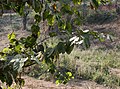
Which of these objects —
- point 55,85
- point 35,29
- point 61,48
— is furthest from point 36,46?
point 55,85

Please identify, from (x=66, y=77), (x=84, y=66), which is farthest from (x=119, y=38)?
(x=66, y=77)

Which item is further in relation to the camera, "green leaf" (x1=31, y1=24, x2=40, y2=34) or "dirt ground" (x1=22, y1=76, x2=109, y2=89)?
"dirt ground" (x1=22, y1=76, x2=109, y2=89)

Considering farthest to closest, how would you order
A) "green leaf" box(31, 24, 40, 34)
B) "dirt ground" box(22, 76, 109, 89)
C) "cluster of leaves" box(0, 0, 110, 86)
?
1. "dirt ground" box(22, 76, 109, 89)
2. "green leaf" box(31, 24, 40, 34)
3. "cluster of leaves" box(0, 0, 110, 86)

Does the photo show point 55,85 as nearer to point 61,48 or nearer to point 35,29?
point 35,29

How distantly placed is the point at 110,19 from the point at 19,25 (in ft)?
14.3

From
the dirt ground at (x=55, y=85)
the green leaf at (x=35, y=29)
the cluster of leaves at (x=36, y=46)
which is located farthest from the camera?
the dirt ground at (x=55, y=85)

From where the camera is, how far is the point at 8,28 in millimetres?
13023

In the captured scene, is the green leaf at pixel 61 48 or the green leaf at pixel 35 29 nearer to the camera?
the green leaf at pixel 61 48

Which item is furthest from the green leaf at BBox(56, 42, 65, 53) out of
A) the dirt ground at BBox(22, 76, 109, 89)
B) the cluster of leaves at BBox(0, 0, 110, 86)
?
the dirt ground at BBox(22, 76, 109, 89)

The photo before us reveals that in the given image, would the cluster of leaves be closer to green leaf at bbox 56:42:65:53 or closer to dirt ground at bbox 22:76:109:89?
green leaf at bbox 56:42:65:53

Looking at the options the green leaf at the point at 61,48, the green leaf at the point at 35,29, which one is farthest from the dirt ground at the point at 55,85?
the green leaf at the point at 61,48

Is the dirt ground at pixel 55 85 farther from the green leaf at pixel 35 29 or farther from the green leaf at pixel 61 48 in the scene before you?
the green leaf at pixel 61 48

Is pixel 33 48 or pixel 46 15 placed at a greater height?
pixel 46 15

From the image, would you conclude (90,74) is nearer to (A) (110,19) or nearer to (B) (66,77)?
(B) (66,77)
